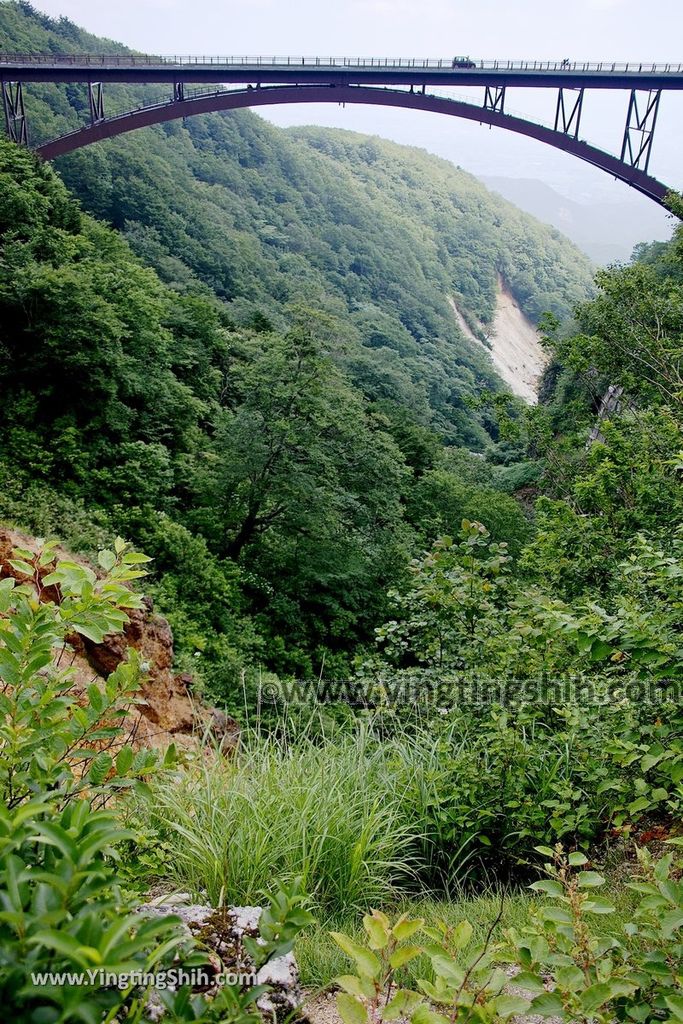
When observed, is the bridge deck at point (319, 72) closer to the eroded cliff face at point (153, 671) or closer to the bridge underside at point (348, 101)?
the bridge underside at point (348, 101)

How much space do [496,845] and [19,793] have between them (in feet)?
9.62

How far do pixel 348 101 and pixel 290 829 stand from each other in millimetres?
30383

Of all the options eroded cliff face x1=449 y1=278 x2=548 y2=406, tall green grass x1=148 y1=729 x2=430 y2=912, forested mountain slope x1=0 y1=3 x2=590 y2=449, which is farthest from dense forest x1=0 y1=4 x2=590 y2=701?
eroded cliff face x1=449 y1=278 x2=548 y2=406

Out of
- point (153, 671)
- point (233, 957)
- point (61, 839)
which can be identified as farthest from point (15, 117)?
point (61, 839)

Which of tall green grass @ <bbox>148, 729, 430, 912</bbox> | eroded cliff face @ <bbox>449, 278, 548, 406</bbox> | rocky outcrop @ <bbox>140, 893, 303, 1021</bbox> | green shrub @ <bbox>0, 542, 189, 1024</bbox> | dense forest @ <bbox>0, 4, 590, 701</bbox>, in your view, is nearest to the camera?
green shrub @ <bbox>0, 542, 189, 1024</bbox>

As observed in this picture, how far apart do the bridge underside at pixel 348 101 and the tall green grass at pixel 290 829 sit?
27.4 m

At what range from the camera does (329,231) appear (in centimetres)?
6406

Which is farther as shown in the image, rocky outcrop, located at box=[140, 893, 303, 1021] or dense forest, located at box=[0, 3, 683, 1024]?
rocky outcrop, located at box=[140, 893, 303, 1021]

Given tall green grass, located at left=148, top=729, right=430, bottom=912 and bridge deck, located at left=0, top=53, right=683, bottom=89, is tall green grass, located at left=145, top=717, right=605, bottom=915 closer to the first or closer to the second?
tall green grass, located at left=148, top=729, right=430, bottom=912

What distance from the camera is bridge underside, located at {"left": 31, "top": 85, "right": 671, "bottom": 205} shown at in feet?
81.6

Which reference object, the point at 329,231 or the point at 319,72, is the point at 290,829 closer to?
the point at 319,72

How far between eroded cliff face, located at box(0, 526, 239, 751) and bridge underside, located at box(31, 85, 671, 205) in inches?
997

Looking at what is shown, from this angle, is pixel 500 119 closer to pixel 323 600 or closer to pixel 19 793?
pixel 323 600

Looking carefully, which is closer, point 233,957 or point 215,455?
point 233,957
